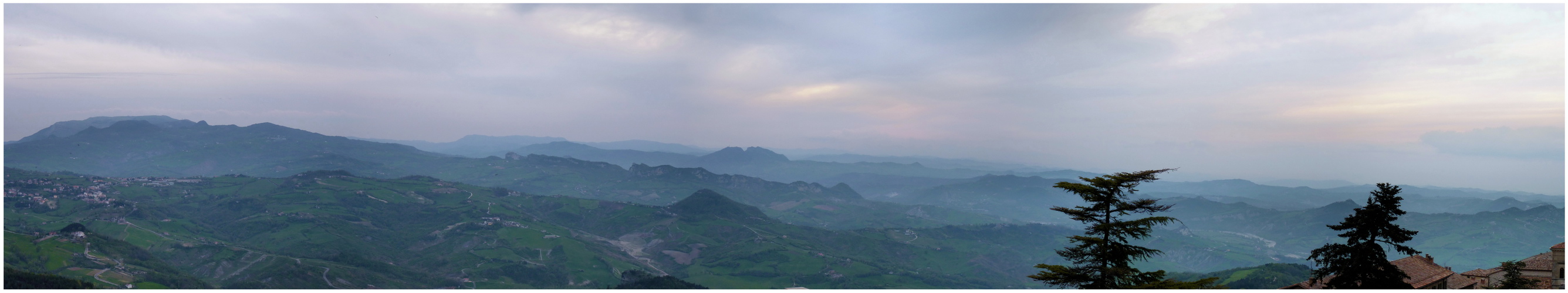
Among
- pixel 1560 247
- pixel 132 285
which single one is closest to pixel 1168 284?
pixel 1560 247

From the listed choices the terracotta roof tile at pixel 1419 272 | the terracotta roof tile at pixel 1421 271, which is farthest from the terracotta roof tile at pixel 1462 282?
the terracotta roof tile at pixel 1421 271

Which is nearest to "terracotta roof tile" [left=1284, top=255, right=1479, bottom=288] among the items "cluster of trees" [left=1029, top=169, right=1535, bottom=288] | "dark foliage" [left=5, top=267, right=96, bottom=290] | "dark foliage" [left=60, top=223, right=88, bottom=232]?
"cluster of trees" [left=1029, top=169, right=1535, bottom=288]

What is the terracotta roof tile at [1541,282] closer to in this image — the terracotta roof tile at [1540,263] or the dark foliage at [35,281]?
the terracotta roof tile at [1540,263]

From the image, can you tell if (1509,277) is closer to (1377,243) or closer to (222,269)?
(1377,243)

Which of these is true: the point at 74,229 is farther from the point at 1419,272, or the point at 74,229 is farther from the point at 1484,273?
the point at 1484,273

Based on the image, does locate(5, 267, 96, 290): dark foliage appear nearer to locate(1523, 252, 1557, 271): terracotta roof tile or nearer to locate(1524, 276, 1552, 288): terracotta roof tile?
locate(1524, 276, 1552, 288): terracotta roof tile

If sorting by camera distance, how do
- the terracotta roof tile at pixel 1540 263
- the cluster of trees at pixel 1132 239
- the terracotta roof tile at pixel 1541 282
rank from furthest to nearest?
the terracotta roof tile at pixel 1540 263 < the terracotta roof tile at pixel 1541 282 < the cluster of trees at pixel 1132 239
